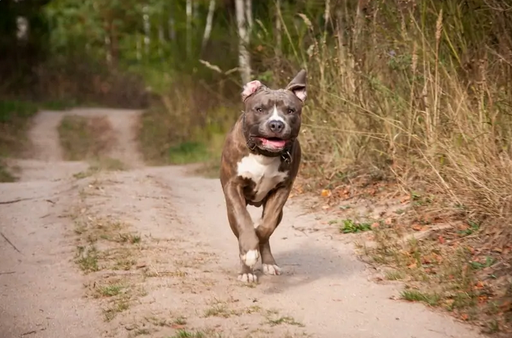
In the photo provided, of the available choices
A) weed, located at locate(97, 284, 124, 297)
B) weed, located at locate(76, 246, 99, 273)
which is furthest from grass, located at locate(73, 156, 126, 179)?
weed, located at locate(97, 284, 124, 297)

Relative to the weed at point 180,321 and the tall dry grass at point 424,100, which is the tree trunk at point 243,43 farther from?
the weed at point 180,321

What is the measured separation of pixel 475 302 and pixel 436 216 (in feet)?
7.27

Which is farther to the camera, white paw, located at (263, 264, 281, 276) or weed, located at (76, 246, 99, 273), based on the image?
weed, located at (76, 246, 99, 273)

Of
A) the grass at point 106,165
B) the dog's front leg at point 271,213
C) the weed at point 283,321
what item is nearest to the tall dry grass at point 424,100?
the dog's front leg at point 271,213

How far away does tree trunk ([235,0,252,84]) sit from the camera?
13398 millimetres

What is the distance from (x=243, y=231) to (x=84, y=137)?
14129 mm

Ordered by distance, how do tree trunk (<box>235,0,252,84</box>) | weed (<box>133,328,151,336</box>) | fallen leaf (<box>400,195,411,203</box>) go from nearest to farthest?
weed (<box>133,328,151,336</box>)
fallen leaf (<box>400,195,411,203</box>)
tree trunk (<box>235,0,252,84</box>)

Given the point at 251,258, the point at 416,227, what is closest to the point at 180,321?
the point at 251,258

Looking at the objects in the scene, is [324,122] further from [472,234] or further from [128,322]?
[128,322]

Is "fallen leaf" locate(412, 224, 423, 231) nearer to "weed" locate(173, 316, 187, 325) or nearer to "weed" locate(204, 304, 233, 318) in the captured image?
"weed" locate(204, 304, 233, 318)

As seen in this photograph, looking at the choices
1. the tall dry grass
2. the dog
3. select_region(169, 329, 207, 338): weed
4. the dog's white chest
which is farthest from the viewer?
the tall dry grass

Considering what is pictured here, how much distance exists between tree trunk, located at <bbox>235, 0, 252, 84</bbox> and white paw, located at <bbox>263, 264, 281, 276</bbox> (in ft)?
20.3

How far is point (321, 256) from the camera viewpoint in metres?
8.04

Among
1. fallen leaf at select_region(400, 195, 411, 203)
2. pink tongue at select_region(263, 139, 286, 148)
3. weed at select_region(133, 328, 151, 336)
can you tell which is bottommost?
fallen leaf at select_region(400, 195, 411, 203)
